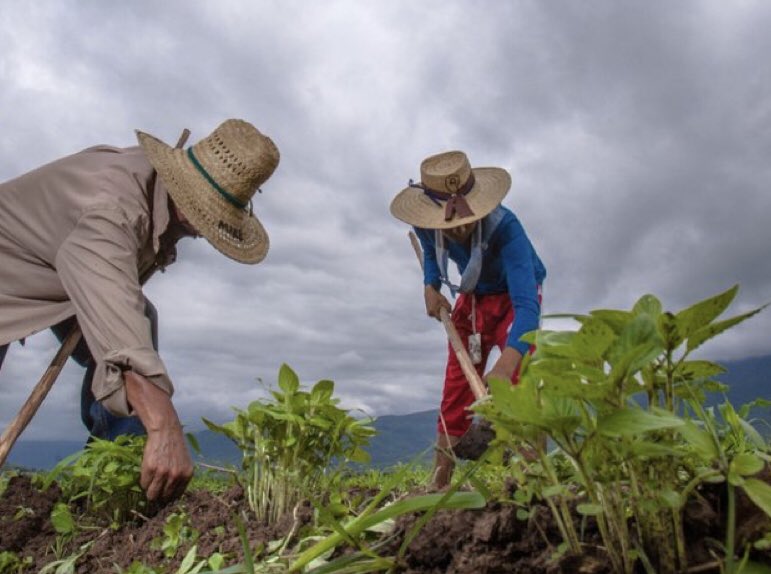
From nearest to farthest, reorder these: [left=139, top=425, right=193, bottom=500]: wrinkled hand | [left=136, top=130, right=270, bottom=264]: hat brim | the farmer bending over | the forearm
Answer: [left=139, top=425, right=193, bottom=500]: wrinkled hand, the forearm, the farmer bending over, [left=136, top=130, right=270, bottom=264]: hat brim

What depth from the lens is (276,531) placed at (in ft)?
5.68

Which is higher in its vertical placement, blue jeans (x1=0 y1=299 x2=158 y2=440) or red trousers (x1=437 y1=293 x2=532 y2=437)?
red trousers (x1=437 y1=293 x2=532 y2=437)

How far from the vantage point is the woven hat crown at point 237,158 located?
3164mm

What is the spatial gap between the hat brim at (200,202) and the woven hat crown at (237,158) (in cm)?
6

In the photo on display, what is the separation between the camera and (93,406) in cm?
348

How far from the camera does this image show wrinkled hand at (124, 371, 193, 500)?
2053 millimetres

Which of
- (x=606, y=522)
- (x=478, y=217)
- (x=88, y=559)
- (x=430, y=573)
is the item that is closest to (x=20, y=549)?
(x=88, y=559)

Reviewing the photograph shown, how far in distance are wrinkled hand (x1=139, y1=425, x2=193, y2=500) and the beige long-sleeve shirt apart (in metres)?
0.27

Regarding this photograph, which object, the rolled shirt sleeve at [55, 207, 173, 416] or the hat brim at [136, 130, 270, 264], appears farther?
the hat brim at [136, 130, 270, 264]

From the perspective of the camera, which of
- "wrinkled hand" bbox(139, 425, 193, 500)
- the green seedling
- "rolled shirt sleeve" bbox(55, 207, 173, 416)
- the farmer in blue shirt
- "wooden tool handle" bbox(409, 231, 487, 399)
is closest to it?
the green seedling

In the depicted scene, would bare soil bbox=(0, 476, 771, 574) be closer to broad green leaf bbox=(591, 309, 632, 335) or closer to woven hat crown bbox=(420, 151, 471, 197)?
broad green leaf bbox=(591, 309, 632, 335)

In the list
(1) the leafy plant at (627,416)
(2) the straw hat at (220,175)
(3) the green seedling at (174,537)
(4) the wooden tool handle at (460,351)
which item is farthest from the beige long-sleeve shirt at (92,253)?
(1) the leafy plant at (627,416)

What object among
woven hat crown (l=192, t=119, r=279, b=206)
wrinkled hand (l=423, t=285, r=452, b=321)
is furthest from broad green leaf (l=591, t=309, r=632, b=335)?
wrinkled hand (l=423, t=285, r=452, b=321)

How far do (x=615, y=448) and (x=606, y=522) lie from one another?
0.60 ft
